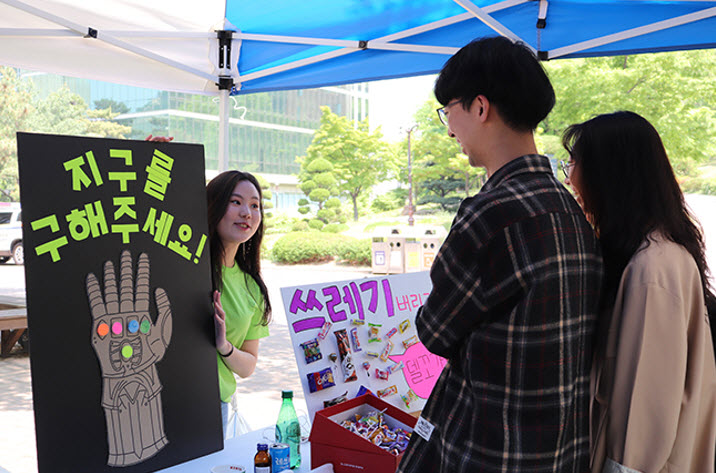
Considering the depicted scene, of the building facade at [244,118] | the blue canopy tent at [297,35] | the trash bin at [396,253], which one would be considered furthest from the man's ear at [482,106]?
the building facade at [244,118]

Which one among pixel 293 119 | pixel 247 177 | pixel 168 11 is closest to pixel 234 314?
pixel 247 177

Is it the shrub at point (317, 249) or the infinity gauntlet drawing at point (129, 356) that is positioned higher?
the infinity gauntlet drawing at point (129, 356)

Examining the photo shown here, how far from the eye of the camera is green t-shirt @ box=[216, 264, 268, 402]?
1.94 meters

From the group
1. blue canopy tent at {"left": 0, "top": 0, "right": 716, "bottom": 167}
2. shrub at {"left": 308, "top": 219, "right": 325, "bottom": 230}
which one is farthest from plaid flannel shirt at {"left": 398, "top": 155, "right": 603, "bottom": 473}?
shrub at {"left": 308, "top": 219, "right": 325, "bottom": 230}

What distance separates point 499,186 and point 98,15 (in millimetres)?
2824

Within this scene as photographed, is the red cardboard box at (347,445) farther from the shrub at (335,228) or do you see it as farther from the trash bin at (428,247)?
the shrub at (335,228)

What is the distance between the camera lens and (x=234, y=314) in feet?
6.42

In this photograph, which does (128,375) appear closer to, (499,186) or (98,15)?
(499,186)

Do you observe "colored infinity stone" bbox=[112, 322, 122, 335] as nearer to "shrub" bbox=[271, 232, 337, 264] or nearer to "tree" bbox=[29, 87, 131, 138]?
"shrub" bbox=[271, 232, 337, 264]

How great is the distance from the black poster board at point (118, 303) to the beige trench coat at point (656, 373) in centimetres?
95

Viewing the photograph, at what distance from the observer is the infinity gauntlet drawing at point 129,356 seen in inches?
52.2

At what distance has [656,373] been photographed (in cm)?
109

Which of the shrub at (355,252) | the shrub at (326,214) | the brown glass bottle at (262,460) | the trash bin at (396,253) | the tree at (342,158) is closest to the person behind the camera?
the brown glass bottle at (262,460)

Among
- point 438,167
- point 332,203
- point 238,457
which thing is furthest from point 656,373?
point 332,203
